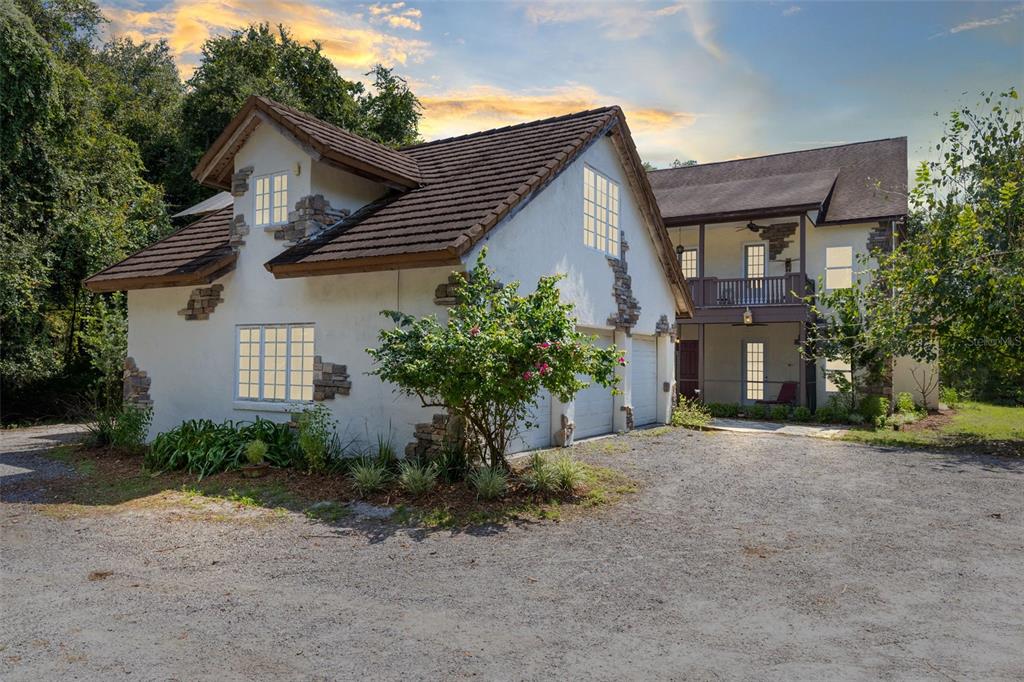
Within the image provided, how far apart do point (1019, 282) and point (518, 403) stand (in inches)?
385

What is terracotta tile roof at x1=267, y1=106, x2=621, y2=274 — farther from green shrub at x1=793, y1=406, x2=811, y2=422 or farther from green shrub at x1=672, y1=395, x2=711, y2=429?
green shrub at x1=793, y1=406, x2=811, y2=422

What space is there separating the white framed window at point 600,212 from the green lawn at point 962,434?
7004 millimetres

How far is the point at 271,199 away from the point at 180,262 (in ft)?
8.08

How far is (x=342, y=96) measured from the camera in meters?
33.2

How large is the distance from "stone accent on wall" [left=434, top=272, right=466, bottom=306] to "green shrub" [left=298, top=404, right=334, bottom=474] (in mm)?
2674

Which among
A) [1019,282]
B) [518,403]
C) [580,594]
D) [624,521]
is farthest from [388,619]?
[1019,282]

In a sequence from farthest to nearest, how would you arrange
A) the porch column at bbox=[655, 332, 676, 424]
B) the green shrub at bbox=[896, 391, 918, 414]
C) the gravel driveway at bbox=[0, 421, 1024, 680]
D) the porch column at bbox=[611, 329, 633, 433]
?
the green shrub at bbox=[896, 391, 918, 414]
the porch column at bbox=[655, 332, 676, 424]
the porch column at bbox=[611, 329, 633, 433]
the gravel driveway at bbox=[0, 421, 1024, 680]

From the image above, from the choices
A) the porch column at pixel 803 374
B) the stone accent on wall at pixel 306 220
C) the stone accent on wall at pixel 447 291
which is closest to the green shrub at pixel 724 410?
the porch column at pixel 803 374

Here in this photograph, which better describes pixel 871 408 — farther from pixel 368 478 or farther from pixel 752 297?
pixel 368 478

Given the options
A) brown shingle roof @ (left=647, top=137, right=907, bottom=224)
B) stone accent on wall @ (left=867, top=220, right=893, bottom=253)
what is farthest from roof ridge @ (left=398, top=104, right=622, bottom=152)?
stone accent on wall @ (left=867, top=220, right=893, bottom=253)

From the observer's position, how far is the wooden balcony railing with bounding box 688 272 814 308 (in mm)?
Answer: 19344

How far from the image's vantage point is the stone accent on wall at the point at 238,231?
1248cm

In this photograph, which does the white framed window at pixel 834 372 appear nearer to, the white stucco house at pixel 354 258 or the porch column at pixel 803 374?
the porch column at pixel 803 374

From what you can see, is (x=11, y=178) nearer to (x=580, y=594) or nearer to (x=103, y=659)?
(x=103, y=659)
